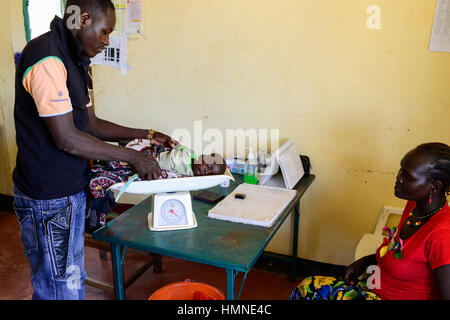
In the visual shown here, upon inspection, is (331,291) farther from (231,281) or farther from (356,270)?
(231,281)

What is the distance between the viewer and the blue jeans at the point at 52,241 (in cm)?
171

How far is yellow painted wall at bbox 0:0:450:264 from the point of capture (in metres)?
2.41

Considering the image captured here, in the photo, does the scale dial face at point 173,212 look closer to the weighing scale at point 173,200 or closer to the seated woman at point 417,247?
the weighing scale at point 173,200

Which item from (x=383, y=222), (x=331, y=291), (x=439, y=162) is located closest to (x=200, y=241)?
(x=331, y=291)

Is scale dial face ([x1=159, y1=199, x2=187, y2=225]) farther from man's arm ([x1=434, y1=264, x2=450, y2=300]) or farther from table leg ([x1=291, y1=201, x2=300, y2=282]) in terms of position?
table leg ([x1=291, y1=201, x2=300, y2=282])

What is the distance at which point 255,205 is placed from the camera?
2.13m

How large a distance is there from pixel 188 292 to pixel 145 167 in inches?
23.5

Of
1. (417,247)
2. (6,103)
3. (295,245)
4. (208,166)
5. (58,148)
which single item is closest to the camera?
(417,247)

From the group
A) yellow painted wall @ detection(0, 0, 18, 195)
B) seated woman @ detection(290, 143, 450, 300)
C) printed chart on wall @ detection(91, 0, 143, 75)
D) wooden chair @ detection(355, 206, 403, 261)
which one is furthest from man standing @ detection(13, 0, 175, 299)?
yellow painted wall @ detection(0, 0, 18, 195)

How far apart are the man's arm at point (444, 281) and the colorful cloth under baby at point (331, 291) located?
0.31 metres

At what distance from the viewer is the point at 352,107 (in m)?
2.57

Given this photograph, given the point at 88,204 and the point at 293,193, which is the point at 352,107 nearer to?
the point at 293,193

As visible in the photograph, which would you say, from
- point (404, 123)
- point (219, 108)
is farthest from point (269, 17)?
point (404, 123)

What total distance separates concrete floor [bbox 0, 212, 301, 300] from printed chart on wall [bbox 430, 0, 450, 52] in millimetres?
1848
